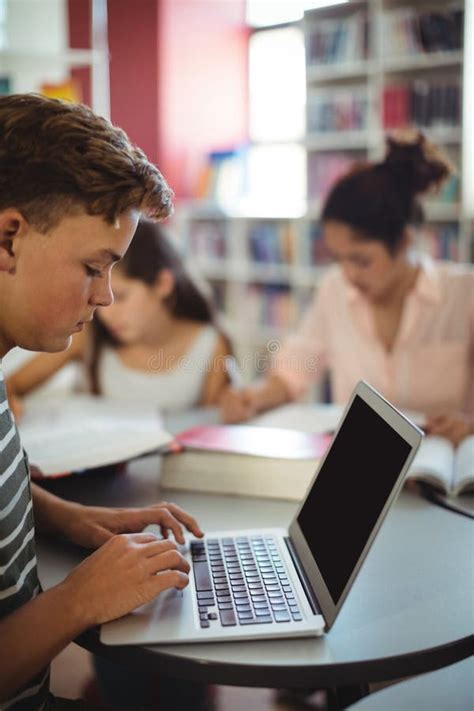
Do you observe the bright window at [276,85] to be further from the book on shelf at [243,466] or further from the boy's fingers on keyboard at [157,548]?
the boy's fingers on keyboard at [157,548]

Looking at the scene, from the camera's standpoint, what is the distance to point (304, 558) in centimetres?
92

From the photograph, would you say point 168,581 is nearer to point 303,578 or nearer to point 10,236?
point 303,578

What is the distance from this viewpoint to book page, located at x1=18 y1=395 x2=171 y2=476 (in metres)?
1.22

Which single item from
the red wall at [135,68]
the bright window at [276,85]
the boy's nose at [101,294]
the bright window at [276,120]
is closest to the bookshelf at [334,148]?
the bright window at [276,120]

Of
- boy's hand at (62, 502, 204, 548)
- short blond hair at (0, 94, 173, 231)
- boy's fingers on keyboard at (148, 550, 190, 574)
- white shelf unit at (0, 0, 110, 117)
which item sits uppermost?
white shelf unit at (0, 0, 110, 117)

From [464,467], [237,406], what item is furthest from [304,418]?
[464,467]

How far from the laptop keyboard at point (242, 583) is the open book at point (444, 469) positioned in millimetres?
316

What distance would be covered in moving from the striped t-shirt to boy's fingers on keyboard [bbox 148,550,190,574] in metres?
0.14

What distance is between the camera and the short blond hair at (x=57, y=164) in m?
0.80

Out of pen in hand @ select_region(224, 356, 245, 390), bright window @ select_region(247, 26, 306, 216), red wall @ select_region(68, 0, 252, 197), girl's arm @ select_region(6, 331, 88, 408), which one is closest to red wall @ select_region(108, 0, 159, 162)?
red wall @ select_region(68, 0, 252, 197)

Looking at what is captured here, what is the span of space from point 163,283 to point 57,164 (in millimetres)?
1255

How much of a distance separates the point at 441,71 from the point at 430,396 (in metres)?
2.27

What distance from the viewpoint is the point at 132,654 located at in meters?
0.75

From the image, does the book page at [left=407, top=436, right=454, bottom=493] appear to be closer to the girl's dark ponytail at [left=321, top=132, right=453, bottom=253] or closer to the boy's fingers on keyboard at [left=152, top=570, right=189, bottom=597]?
the boy's fingers on keyboard at [left=152, top=570, right=189, bottom=597]
